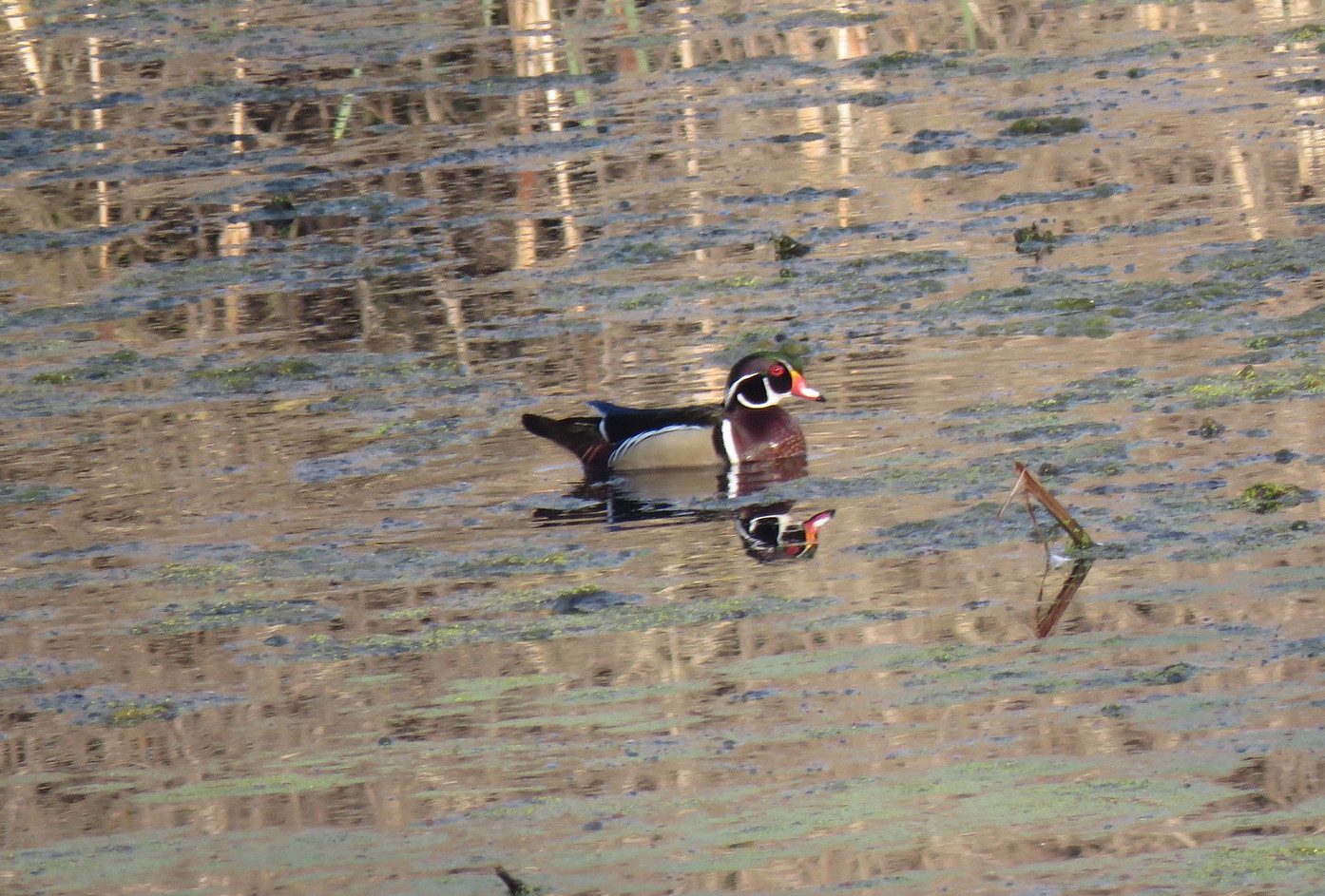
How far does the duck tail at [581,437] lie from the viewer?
339 inches

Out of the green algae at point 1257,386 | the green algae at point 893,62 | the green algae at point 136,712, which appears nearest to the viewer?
the green algae at point 136,712

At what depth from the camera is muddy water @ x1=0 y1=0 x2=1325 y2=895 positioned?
543 cm

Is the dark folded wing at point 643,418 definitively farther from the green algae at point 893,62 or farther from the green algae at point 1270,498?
the green algae at point 893,62

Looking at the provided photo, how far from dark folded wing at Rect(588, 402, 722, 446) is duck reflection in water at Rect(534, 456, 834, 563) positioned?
14 centimetres

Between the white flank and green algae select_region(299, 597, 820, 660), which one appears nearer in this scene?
green algae select_region(299, 597, 820, 660)

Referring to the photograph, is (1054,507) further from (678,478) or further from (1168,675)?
(678,478)

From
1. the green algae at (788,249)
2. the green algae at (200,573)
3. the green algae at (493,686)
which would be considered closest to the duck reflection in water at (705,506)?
the green algae at (200,573)

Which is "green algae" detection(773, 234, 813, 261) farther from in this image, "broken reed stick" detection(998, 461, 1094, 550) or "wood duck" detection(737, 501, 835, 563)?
"broken reed stick" detection(998, 461, 1094, 550)

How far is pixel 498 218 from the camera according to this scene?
1219cm

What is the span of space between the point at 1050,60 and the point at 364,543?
7.78 meters

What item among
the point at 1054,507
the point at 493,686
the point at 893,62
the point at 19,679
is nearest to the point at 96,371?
the point at 19,679

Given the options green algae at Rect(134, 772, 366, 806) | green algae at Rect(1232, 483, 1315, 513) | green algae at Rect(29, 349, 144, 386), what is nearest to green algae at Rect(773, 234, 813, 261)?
green algae at Rect(29, 349, 144, 386)

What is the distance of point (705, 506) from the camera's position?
8242 millimetres

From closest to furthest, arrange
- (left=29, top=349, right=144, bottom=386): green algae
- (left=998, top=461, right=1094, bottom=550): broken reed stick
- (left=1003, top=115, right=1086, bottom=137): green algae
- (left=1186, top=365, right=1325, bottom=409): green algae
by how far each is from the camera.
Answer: (left=998, top=461, right=1094, bottom=550): broken reed stick
(left=1186, top=365, right=1325, bottom=409): green algae
(left=29, top=349, right=144, bottom=386): green algae
(left=1003, top=115, right=1086, bottom=137): green algae
